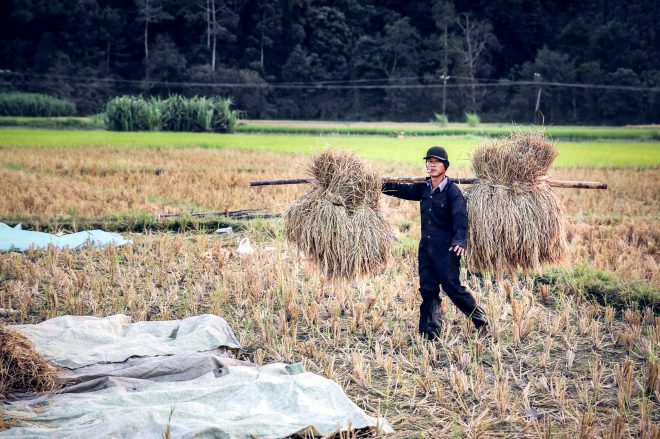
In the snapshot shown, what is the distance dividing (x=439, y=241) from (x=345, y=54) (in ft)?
141

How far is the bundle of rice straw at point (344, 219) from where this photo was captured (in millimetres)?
4957

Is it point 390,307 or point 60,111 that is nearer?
point 390,307

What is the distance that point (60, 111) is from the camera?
118 feet

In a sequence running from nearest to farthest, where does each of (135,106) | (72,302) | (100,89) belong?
(72,302) → (135,106) → (100,89)

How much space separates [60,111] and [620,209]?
31739 millimetres

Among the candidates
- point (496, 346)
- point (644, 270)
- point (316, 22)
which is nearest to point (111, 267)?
point (496, 346)

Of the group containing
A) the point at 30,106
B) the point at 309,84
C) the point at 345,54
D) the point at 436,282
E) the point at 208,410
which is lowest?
the point at 208,410

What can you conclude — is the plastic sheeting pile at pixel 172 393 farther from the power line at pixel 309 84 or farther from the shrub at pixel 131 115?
the power line at pixel 309 84

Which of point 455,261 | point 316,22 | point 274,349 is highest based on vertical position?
point 316,22

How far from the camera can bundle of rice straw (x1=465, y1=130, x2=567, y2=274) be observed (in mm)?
5094

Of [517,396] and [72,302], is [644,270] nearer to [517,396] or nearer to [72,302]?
[517,396]

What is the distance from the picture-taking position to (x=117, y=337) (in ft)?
15.2

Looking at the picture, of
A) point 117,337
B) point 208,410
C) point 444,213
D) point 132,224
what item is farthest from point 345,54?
point 208,410

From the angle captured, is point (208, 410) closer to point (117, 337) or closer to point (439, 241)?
point (117, 337)
